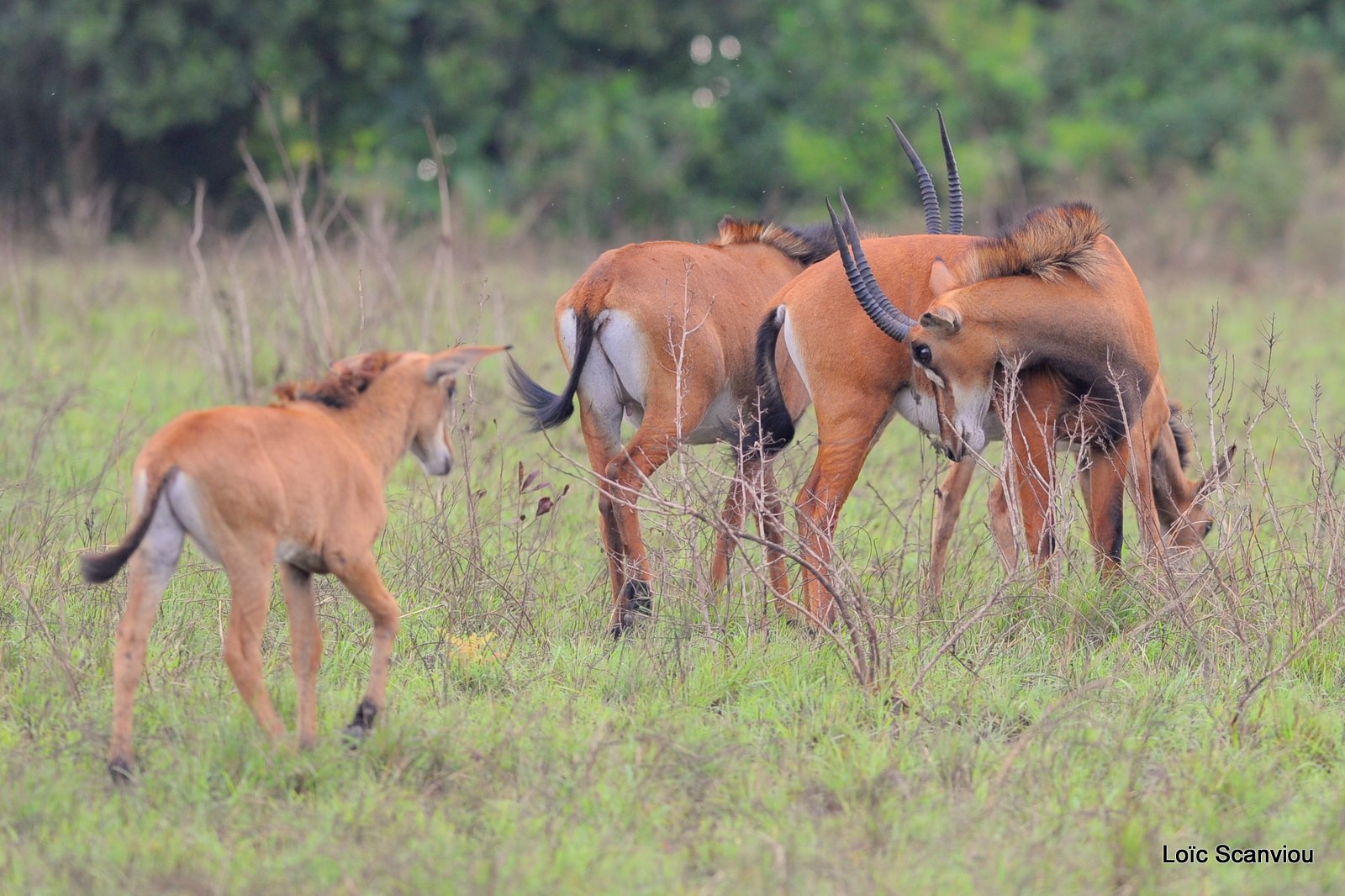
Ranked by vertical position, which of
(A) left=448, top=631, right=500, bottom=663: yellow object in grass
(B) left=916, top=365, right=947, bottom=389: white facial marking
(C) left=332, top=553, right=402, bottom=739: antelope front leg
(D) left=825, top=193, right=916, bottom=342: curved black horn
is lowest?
(A) left=448, top=631, right=500, bottom=663: yellow object in grass

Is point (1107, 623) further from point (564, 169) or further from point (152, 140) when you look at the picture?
point (152, 140)

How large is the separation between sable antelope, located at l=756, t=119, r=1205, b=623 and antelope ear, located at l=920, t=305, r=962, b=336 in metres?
0.15

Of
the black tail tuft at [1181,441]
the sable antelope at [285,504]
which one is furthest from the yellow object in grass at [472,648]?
the black tail tuft at [1181,441]

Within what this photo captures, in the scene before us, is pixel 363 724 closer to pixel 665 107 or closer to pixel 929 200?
pixel 929 200

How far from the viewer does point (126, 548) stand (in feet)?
11.3

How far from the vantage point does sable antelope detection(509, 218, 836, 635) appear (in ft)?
18.3

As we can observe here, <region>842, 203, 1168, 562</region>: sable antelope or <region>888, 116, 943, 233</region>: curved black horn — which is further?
<region>888, 116, 943, 233</region>: curved black horn

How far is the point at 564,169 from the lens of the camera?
19.9 m

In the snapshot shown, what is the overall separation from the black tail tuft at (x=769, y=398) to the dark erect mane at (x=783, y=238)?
0.75m

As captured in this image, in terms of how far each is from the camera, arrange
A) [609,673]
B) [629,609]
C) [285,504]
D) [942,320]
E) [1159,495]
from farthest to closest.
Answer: [1159,495] < [629,609] < [942,320] < [609,673] < [285,504]

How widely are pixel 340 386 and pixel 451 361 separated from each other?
312mm

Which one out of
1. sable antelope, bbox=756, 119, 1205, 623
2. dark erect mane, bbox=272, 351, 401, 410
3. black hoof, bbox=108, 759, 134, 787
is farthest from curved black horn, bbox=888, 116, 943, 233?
black hoof, bbox=108, 759, 134, 787

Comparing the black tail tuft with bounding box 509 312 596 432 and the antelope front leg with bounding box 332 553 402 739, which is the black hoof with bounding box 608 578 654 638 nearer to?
the black tail tuft with bounding box 509 312 596 432

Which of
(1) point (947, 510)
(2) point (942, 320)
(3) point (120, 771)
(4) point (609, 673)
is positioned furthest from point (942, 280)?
(3) point (120, 771)
